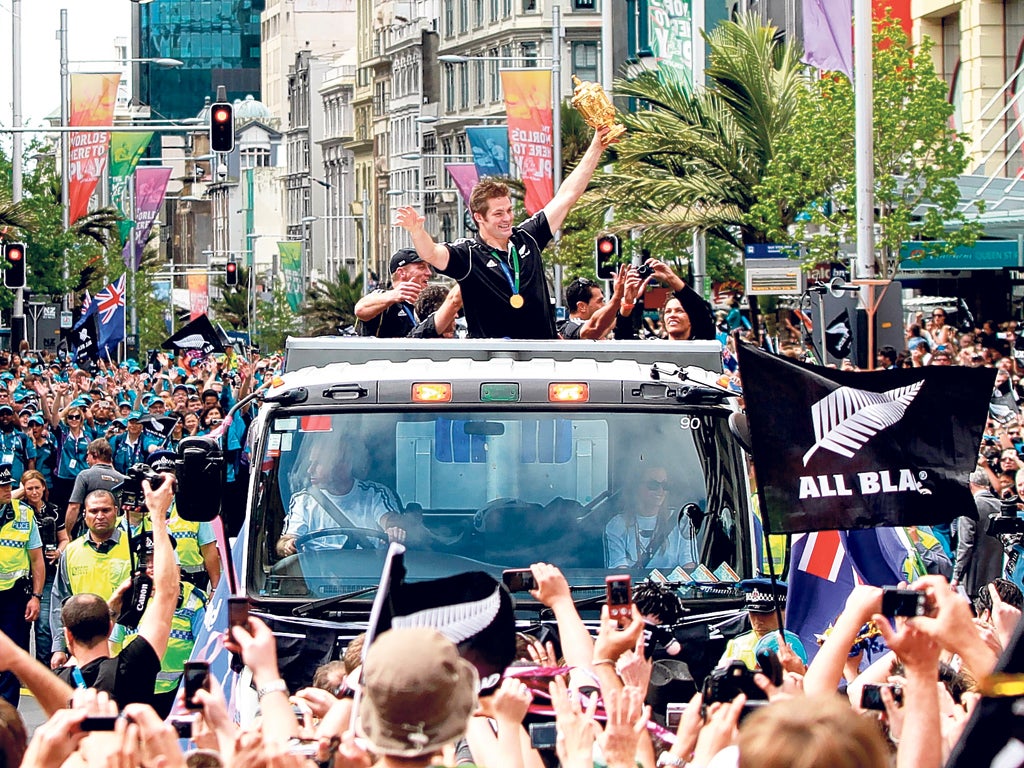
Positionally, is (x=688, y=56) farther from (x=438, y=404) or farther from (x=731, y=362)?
(x=438, y=404)

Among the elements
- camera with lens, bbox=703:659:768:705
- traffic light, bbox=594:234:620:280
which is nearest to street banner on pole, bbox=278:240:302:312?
traffic light, bbox=594:234:620:280

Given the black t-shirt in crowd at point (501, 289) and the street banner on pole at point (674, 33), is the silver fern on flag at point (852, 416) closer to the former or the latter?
the black t-shirt in crowd at point (501, 289)

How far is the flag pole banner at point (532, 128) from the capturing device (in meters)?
41.9

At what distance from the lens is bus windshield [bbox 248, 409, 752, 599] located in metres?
7.79

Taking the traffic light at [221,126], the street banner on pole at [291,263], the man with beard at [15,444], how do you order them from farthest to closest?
the street banner on pole at [291,263] → the traffic light at [221,126] → the man with beard at [15,444]

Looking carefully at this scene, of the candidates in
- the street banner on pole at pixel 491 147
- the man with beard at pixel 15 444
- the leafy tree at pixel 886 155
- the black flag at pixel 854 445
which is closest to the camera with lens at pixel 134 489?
the black flag at pixel 854 445

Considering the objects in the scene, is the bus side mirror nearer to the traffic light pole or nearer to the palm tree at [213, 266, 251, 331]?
the traffic light pole

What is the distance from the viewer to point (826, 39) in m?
31.3

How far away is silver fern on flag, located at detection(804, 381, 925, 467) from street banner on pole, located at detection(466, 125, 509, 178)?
42.1 m

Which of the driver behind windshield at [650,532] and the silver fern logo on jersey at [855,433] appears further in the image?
the driver behind windshield at [650,532]

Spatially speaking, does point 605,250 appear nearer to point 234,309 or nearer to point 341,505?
point 341,505

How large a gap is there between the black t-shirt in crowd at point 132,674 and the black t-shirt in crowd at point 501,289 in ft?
8.87

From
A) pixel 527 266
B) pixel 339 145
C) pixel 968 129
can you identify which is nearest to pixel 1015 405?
pixel 527 266

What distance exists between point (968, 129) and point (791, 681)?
37.9m
